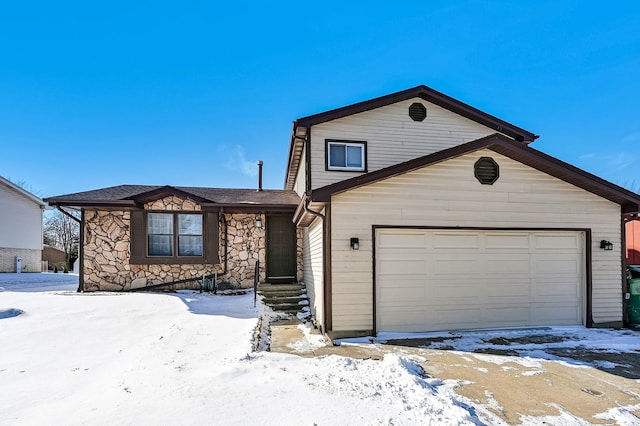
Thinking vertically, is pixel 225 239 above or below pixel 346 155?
below

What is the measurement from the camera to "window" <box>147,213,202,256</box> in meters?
11.0

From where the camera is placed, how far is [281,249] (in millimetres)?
11336

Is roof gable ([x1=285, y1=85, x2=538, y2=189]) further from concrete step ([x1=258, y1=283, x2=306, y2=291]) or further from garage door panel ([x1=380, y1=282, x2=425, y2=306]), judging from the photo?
garage door panel ([x1=380, y1=282, x2=425, y2=306])

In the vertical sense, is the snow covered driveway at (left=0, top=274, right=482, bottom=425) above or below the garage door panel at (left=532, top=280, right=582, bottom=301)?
below

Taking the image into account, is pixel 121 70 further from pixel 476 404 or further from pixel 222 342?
pixel 476 404

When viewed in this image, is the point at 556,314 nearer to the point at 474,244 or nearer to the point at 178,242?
the point at 474,244

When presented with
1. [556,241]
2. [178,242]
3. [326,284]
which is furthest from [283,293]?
[556,241]

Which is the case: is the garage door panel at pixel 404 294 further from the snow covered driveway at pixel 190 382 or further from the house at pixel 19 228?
the house at pixel 19 228

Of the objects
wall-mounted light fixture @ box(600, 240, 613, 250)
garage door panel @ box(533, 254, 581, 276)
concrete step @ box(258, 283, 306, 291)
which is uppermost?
wall-mounted light fixture @ box(600, 240, 613, 250)

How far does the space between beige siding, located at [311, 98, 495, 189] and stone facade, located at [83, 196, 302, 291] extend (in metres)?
3.55

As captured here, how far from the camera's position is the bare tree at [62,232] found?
33.5 m

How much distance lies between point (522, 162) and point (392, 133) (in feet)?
13.1

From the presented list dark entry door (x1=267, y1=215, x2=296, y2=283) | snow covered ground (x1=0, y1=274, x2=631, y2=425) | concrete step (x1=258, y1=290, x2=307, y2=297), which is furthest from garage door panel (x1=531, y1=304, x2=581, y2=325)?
dark entry door (x1=267, y1=215, x2=296, y2=283)

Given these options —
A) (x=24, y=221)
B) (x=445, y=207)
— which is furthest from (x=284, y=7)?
(x=24, y=221)
